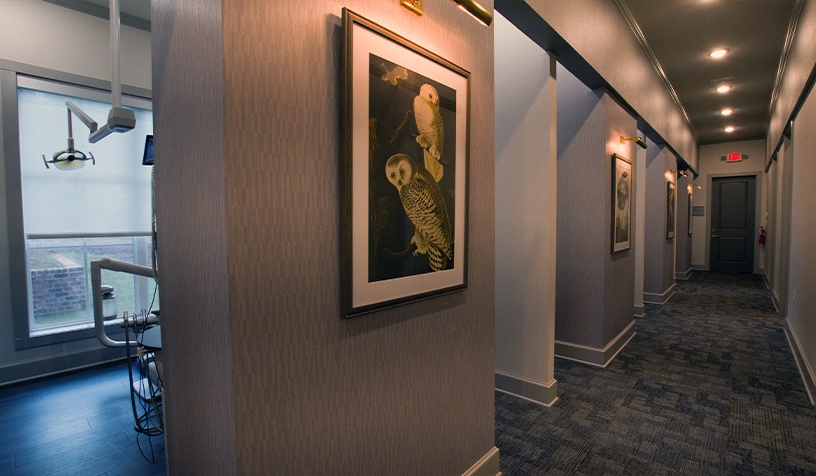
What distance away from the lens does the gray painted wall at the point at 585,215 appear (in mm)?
2994

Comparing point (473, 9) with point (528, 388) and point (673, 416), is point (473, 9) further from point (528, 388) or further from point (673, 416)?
point (673, 416)

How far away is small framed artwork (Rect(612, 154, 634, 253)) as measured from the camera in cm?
314

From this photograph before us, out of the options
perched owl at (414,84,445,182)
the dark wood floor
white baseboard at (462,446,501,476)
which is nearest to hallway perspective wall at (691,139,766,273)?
white baseboard at (462,446,501,476)

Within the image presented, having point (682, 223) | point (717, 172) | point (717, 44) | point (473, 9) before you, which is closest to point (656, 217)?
point (717, 44)

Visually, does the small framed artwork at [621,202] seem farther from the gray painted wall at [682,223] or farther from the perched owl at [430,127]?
the gray painted wall at [682,223]

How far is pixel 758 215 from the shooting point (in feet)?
25.7

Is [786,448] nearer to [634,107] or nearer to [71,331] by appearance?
[634,107]

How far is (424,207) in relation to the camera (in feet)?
4.29

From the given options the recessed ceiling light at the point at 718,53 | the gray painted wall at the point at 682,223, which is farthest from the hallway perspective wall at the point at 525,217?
the gray painted wall at the point at 682,223

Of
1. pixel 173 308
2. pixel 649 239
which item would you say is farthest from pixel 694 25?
pixel 173 308

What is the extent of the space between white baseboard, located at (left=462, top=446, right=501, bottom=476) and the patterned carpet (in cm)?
11

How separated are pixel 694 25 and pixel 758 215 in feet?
21.1

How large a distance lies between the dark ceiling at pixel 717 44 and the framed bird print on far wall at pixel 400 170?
273 cm

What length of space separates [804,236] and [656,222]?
215 cm
